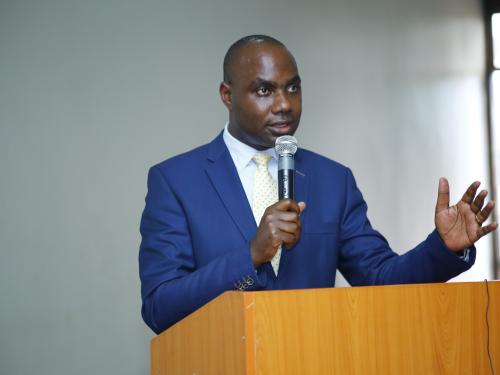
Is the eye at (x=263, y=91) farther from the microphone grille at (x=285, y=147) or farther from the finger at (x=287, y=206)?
the finger at (x=287, y=206)

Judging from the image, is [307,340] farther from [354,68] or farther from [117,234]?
[354,68]

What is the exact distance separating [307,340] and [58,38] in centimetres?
259

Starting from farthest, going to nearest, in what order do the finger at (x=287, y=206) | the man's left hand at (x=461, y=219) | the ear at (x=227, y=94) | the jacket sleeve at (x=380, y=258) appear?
the ear at (x=227, y=94)
the jacket sleeve at (x=380, y=258)
the man's left hand at (x=461, y=219)
the finger at (x=287, y=206)

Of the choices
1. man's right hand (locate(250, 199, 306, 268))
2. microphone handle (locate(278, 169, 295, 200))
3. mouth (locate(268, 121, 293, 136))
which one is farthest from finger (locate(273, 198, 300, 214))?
mouth (locate(268, 121, 293, 136))

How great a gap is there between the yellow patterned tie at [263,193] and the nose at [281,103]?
199 mm

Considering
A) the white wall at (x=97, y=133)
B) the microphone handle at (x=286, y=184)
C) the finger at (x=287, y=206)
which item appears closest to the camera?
the finger at (x=287, y=206)

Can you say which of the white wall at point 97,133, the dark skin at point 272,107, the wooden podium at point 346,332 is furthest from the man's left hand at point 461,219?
the white wall at point 97,133

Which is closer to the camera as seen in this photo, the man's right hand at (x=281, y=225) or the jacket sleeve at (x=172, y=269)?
the man's right hand at (x=281, y=225)

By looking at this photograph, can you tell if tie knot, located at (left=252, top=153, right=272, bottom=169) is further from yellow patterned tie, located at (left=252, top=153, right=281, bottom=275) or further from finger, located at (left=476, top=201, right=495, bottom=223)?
finger, located at (left=476, top=201, right=495, bottom=223)

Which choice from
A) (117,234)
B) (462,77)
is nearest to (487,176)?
(462,77)

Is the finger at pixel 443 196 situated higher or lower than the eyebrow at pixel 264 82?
lower

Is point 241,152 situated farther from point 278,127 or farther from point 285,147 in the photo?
point 285,147

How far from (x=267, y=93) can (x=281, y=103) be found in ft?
0.23

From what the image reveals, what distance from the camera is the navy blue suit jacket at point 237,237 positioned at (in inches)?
81.7
